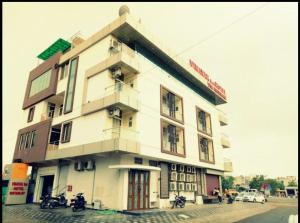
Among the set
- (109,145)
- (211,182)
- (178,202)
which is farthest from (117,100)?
(211,182)

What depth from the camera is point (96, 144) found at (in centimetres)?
1672

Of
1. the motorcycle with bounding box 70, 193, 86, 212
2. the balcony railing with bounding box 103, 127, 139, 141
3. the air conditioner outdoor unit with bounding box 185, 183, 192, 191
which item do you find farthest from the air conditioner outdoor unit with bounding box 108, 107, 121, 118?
the air conditioner outdoor unit with bounding box 185, 183, 192, 191

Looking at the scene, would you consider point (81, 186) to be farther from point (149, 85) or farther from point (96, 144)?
point (149, 85)

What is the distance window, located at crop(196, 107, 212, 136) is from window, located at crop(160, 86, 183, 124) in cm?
388

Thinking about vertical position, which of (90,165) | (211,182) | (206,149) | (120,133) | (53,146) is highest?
(206,149)

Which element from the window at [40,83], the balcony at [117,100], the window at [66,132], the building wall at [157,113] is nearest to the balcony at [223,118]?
the building wall at [157,113]

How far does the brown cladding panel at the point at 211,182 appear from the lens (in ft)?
87.0

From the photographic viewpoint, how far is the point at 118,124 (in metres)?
18.7

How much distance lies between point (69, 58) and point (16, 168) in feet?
39.9

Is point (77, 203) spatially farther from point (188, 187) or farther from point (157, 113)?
point (188, 187)

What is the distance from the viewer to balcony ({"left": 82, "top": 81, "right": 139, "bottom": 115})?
17.0 m

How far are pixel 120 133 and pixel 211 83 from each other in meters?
17.2

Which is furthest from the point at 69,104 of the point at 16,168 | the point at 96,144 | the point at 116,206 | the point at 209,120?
the point at 209,120

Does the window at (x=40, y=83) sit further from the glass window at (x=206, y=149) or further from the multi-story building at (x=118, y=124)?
the glass window at (x=206, y=149)
